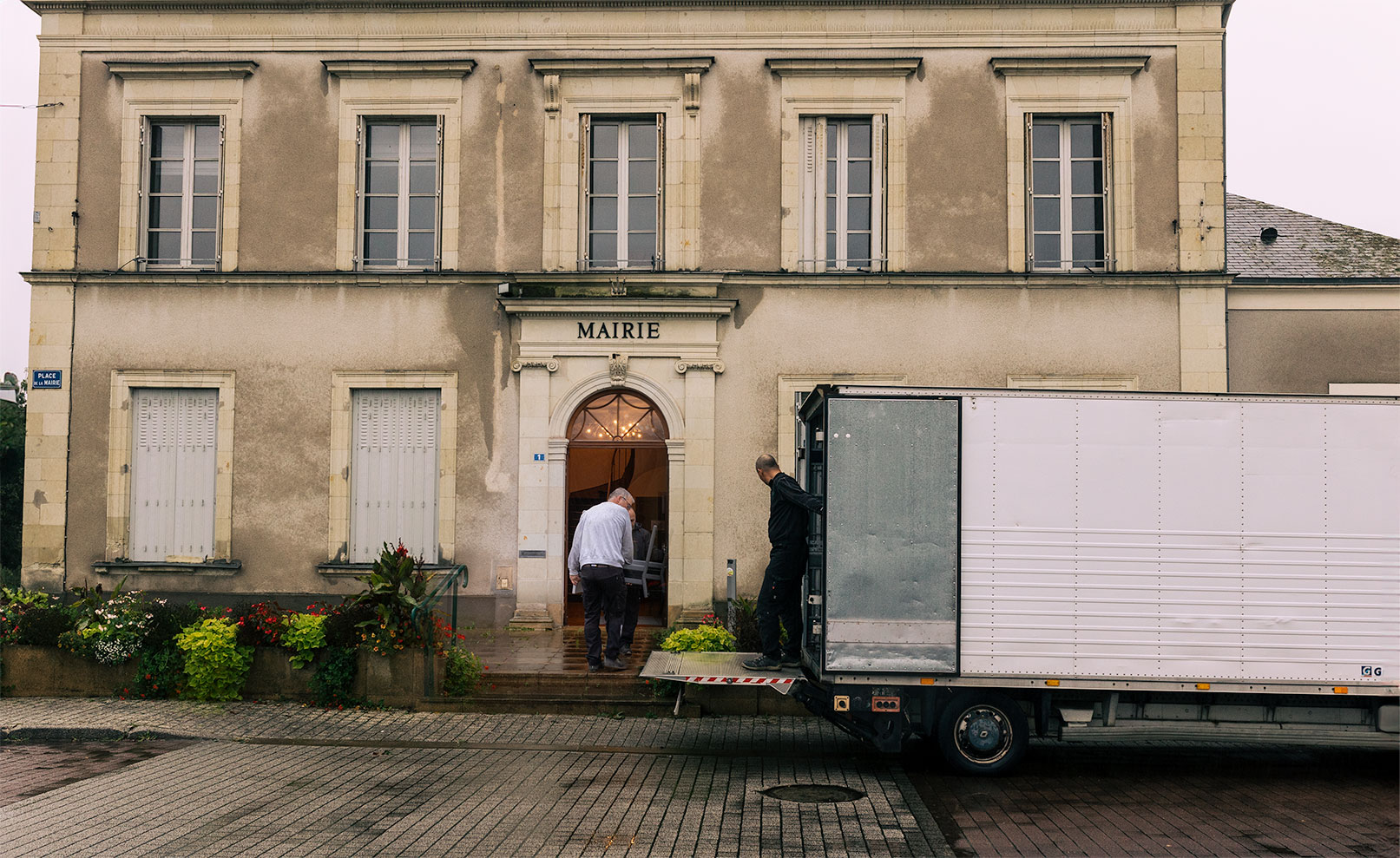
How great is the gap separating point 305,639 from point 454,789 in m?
3.79

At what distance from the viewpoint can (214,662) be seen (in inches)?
436

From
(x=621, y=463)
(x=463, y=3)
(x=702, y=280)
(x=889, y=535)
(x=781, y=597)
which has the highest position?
(x=463, y=3)

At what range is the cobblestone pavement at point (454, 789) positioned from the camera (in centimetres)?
671

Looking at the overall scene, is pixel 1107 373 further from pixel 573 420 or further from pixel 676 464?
pixel 573 420

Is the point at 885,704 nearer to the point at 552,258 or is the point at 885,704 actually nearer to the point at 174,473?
the point at 552,258

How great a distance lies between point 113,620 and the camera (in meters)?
11.5

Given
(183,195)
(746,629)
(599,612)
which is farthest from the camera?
(183,195)

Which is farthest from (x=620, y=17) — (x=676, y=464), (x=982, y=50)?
(x=676, y=464)

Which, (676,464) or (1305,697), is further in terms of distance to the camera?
(676,464)

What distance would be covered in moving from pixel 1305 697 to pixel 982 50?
10.0m

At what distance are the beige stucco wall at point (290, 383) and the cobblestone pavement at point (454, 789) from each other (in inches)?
170

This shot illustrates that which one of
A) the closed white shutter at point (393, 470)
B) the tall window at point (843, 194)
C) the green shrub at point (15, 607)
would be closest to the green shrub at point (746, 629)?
the closed white shutter at point (393, 470)

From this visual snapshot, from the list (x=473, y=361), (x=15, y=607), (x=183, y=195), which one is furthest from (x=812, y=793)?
(x=183, y=195)

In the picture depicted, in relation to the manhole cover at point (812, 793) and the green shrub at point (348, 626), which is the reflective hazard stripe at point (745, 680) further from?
the green shrub at point (348, 626)
